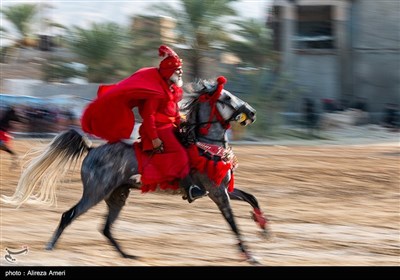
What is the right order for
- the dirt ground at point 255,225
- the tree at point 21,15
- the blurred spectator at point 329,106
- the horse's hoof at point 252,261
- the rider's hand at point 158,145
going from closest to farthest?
the horse's hoof at point 252,261 → the rider's hand at point 158,145 → the dirt ground at point 255,225 → the blurred spectator at point 329,106 → the tree at point 21,15

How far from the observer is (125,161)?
9.67m

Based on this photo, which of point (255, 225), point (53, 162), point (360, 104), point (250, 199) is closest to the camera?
point (250, 199)

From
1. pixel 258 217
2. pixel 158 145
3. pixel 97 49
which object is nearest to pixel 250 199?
pixel 258 217

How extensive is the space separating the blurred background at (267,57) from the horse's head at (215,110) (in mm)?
16389

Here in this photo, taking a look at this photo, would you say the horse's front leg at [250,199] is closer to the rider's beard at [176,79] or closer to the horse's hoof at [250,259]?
the horse's hoof at [250,259]

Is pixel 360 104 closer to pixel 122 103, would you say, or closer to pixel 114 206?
pixel 114 206

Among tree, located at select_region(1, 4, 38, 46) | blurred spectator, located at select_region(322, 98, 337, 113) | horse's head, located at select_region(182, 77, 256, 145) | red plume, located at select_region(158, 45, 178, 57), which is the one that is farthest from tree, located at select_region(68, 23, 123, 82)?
horse's head, located at select_region(182, 77, 256, 145)

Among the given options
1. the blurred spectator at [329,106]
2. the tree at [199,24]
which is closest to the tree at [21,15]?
the tree at [199,24]

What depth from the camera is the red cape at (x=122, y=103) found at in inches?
375

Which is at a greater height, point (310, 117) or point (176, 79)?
point (176, 79)

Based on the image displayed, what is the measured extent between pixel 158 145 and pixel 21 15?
31.5 m

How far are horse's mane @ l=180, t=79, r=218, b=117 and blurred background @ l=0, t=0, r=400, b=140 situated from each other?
1626 centimetres

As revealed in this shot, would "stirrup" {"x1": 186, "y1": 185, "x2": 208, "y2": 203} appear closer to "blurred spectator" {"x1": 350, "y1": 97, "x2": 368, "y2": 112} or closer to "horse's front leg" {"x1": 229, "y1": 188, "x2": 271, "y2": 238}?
"horse's front leg" {"x1": 229, "y1": 188, "x2": 271, "y2": 238}

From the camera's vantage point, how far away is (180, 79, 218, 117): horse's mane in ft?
31.4
